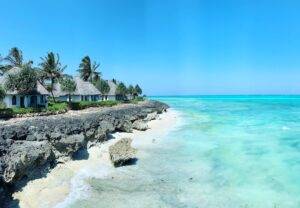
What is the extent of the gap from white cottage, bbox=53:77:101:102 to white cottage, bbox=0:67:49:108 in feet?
51.3

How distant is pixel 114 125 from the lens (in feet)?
113

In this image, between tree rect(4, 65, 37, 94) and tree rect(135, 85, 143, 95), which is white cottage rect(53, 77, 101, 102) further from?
tree rect(135, 85, 143, 95)

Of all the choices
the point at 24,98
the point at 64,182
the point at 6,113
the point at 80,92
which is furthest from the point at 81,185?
the point at 80,92

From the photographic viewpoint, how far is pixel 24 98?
152 feet

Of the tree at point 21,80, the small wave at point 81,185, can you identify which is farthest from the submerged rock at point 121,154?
the tree at point 21,80

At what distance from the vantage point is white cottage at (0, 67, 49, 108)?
145 feet

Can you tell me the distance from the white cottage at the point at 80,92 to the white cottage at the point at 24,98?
1564 cm

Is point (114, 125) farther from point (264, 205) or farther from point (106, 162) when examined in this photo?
point (264, 205)

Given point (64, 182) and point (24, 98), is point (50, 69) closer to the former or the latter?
point (24, 98)

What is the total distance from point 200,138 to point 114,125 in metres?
8.73

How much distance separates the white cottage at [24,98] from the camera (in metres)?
44.3

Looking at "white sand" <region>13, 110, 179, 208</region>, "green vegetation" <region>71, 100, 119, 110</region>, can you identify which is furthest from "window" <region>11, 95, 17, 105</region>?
"white sand" <region>13, 110, 179, 208</region>

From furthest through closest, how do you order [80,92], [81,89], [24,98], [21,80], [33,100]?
[81,89] < [80,92] < [33,100] < [24,98] < [21,80]

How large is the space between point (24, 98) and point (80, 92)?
69.2 feet
